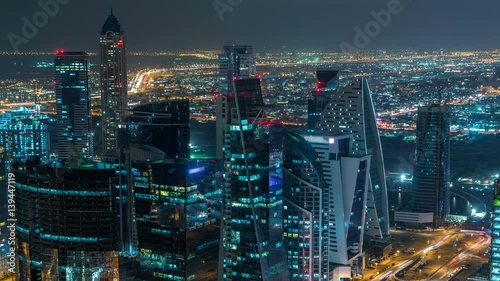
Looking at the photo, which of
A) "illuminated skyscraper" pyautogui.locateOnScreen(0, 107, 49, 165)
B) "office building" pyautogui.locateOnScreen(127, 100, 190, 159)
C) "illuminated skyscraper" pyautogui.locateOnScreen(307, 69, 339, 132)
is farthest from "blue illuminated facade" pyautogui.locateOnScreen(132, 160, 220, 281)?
"illuminated skyscraper" pyautogui.locateOnScreen(307, 69, 339, 132)

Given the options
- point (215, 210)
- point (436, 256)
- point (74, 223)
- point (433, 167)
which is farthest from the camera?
point (433, 167)

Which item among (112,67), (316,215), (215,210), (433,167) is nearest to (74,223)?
(215,210)

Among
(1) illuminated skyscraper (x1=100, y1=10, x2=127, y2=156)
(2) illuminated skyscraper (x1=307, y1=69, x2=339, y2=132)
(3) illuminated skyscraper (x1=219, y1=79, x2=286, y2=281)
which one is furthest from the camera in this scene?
(1) illuminated skyscraper (x1=100, y1=10, x2=127, y2=156)

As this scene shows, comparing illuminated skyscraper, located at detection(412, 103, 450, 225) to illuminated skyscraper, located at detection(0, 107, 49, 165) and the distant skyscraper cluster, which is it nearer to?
the distant skyscraper cluster

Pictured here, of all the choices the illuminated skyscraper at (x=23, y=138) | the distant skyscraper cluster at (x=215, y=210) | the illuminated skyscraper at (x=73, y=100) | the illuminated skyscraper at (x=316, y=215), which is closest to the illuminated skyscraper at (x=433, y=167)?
the distant skyscraper cluster at (x=215, y=210)

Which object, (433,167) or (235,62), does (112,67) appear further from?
(433,167)

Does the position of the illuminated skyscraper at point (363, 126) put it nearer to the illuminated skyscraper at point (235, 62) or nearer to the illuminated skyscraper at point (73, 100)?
the illuminated skyscraper at point (235, 62)

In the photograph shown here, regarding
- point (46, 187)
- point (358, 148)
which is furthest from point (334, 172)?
point (46, 187)
